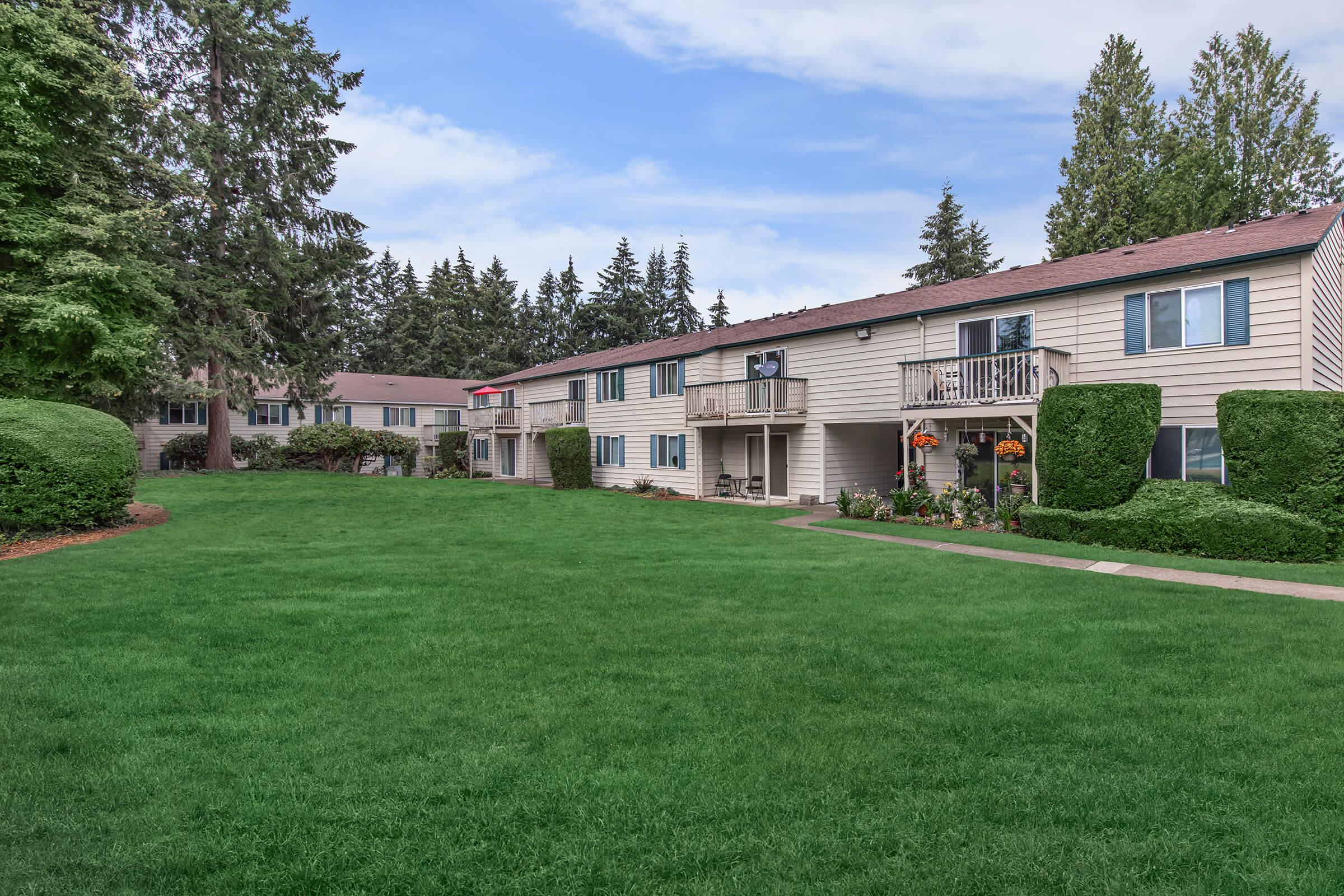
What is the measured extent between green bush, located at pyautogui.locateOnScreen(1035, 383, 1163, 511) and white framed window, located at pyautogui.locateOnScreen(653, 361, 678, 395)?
1291 centimetres

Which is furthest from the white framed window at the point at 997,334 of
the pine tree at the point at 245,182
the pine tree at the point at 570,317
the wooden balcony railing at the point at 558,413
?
the pine tree at the point at 570,317

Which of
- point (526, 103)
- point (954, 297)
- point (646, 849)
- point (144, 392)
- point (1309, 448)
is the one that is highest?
point (526, 103)

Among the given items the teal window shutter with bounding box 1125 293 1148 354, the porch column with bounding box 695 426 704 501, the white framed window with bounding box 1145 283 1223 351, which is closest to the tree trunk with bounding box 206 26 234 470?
the porch column with bounding box 695 426 704 501

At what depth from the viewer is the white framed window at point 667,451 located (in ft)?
77.2

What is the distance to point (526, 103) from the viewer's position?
18234 mm

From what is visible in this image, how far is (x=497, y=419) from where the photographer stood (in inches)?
1233

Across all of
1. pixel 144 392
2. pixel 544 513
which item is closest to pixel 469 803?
pixel 544 513

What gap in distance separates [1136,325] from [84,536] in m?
19.7

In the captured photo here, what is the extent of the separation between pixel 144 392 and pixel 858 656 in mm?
26023

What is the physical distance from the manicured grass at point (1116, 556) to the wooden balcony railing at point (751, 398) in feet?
18.4

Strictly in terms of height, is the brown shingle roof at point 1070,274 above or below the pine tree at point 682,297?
below

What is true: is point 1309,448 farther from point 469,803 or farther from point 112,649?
point 112,649

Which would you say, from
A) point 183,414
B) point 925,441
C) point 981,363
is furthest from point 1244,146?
point 183,414

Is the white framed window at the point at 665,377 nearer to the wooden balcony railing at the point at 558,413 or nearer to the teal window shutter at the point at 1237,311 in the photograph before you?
the wooden balcony railing at the point at 558,413
